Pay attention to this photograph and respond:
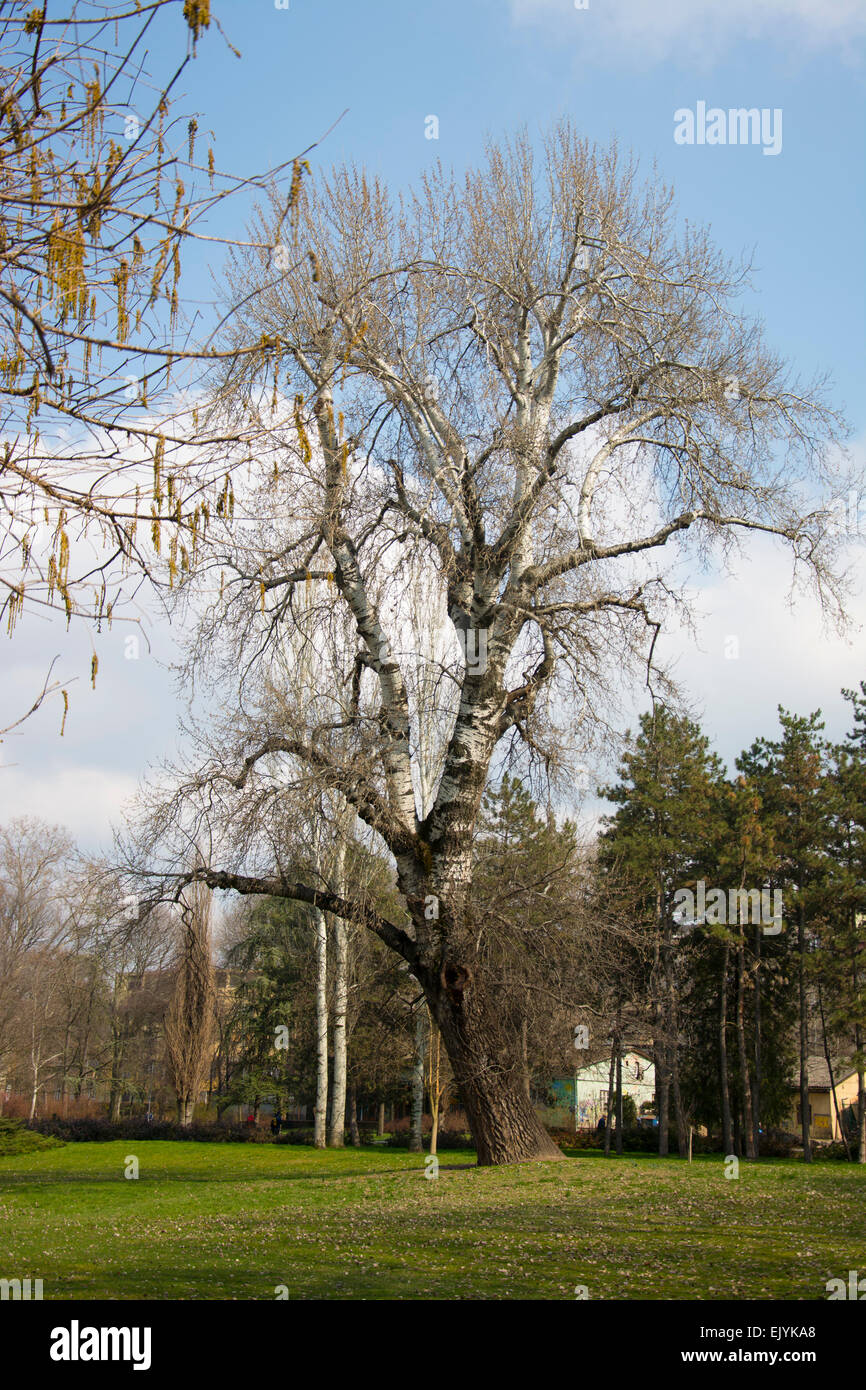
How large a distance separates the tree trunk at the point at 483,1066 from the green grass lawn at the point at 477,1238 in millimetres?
487

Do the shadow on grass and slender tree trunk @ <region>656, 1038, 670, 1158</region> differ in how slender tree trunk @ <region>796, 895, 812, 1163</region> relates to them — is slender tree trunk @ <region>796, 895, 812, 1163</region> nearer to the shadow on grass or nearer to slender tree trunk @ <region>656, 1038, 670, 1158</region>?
slender tree trunk @ <region>656, 1038, 670, 1158</region>

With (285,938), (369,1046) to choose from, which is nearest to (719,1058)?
(369,1046)

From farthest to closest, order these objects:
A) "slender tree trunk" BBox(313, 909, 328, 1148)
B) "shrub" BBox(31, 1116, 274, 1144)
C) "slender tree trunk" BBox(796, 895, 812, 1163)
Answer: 1. "shrub" BBox(31, 1116, 274, 1144)
2. "slender tree trunk" BBox(796, 895, 812, 1163)
3. "slender tree trunk" BBox(313, 909, 328, 1148)

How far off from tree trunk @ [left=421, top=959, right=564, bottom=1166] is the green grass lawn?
1.60ft

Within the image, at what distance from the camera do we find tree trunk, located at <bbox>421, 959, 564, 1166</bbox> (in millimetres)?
12039

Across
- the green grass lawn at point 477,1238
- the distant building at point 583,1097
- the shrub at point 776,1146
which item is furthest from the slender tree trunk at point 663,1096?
the green grass lawn at point 477,1238

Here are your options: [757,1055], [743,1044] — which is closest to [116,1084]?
[743,1044]

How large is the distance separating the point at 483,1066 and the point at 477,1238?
4.68 meters

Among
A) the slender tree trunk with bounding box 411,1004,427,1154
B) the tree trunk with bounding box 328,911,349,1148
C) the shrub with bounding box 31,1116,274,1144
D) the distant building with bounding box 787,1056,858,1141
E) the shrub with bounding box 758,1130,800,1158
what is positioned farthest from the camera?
the distant building with bounding box 787,1056,858,1141

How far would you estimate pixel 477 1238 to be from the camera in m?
7.53

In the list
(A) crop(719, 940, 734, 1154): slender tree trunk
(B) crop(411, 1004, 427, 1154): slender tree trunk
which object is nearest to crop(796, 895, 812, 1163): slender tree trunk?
(A) crop(719, 940, 734, 1154): slender tree trunk

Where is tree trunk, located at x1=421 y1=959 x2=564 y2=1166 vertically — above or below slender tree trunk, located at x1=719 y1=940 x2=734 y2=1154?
above

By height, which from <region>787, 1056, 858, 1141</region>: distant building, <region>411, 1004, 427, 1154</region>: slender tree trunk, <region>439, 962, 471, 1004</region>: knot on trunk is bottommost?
<region>787, 1056, 858, 1141</region>: distant building
